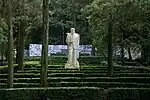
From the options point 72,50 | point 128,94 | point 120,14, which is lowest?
point 128,94

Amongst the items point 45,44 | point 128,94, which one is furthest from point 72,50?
point 128,94

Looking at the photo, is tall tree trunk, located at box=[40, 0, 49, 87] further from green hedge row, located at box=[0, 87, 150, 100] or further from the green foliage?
the green foliage

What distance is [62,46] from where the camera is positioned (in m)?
45.4

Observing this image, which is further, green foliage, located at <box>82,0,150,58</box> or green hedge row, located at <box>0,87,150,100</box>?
green foliage, located at <box>82,0,150,58</box>

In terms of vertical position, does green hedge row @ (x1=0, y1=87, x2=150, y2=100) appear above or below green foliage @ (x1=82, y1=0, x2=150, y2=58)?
below

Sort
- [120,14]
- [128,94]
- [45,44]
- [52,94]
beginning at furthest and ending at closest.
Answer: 1. [120,14]
2. [45,44]
3. [128,94]
4. [52,94]

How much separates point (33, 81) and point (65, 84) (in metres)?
1.78

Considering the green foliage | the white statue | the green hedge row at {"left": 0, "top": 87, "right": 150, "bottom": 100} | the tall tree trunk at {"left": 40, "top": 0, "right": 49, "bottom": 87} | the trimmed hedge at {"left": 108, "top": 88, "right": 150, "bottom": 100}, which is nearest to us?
the green hedge row at {"left": 0, "top": 87, "right": 150, "bottom": 100}

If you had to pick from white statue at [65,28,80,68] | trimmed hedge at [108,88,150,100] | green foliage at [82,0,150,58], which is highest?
green foliage at [82,0,150,58]

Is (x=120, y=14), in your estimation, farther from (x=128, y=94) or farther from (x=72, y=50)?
(x=72, y=50)

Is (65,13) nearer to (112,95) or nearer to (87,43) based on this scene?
(87,43)

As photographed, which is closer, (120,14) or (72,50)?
(120,14)

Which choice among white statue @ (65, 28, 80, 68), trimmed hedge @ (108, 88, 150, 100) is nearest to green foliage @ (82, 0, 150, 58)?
white statue @ (65, 28, 80, 68)

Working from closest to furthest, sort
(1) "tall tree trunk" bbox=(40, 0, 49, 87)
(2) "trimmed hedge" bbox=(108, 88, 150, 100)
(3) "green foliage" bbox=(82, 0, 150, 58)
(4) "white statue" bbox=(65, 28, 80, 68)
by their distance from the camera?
1. (2) "trimmed hedge" bbox=(108, 88, 150, 100)
2. (1) "tall tree trunk" bbox=(40, 0, 49, 87)
3. (3) "green foliage" bbox=(82, 0, 150, 58)
4. (4) "white statue" bbox=(65, 28, 80, 68)
